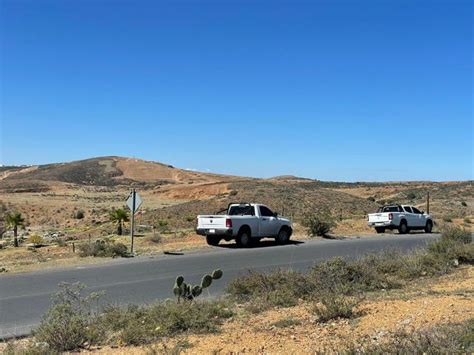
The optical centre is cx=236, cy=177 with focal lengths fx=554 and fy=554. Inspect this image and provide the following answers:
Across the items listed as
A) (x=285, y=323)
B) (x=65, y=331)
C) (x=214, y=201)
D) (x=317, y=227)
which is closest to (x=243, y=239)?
(x=317, y=227)

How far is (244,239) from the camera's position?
24.5 meters

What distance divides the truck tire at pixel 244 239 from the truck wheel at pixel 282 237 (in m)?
1.86

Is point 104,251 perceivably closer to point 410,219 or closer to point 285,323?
point 285,323

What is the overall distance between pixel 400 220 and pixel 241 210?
497 inches

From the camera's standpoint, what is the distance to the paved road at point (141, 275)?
1121cm

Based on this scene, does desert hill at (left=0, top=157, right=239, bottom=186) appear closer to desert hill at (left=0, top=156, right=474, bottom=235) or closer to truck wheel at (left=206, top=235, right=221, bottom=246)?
desert hill at (left=0, top=156, right=474, bottom=235)

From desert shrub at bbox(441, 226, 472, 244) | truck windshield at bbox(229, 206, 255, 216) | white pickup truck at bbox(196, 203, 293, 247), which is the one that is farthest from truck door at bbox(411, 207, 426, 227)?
desert shrub at bbox(441, 226, 472, 244)

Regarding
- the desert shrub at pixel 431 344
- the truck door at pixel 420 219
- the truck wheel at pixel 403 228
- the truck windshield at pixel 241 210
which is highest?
the truck windshield at pixel 241 210

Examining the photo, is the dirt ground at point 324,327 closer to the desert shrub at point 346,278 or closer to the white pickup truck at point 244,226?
the desert shrub at point 346,278

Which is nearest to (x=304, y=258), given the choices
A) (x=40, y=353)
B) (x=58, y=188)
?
(x=40, y=353)

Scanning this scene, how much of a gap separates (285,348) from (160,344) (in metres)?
1.70

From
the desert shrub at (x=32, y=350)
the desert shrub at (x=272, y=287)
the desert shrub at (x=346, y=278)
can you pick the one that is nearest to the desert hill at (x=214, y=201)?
the desert shrub at (x=346, y=278)

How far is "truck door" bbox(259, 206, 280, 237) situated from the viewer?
2530 centimetres

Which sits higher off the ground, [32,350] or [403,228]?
[403,228]
